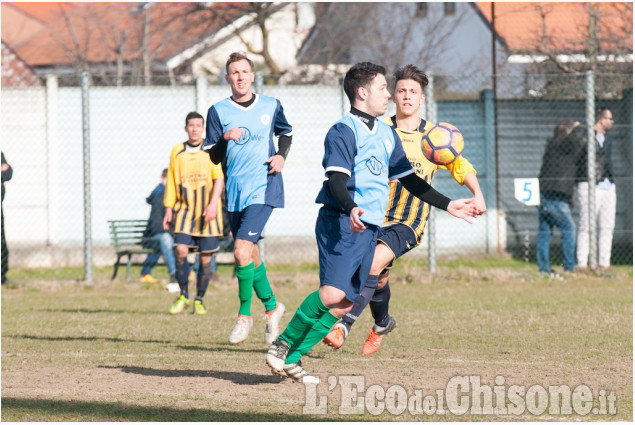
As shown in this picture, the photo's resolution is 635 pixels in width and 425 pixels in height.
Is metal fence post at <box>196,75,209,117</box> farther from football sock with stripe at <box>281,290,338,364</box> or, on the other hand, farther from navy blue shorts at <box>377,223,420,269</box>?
football sock with stripe at <box>281,290,338,364</box>

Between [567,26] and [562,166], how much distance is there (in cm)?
458

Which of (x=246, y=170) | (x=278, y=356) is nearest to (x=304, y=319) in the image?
(x=278, y=356)

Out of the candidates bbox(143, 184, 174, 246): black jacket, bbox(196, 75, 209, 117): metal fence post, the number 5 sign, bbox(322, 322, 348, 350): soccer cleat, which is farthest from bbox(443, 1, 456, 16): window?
bbox(322, 322, 348, 350): soccer cleat

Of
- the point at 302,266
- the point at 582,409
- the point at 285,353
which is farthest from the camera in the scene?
the point at 302,266

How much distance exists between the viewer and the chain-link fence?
54.2 ft

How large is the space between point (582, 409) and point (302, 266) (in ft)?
33.3

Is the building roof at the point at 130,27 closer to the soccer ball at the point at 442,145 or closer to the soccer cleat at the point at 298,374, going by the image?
the soccer ball at the point at 442,145

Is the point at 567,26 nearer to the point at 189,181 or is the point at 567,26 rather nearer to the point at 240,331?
the point at 189,181

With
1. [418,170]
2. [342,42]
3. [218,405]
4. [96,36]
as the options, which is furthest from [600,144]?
[96,36]

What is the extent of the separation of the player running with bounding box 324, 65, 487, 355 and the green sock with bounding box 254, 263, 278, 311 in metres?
0.90

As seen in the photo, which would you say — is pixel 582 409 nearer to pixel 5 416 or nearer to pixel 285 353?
pixel 285 353

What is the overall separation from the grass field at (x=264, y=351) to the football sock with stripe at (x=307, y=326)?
0.92 ft

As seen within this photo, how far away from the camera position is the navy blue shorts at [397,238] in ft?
24.5

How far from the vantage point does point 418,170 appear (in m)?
7.82
